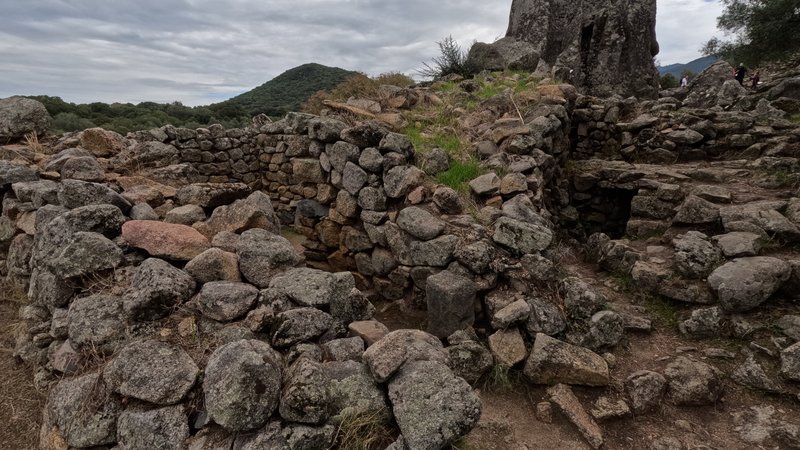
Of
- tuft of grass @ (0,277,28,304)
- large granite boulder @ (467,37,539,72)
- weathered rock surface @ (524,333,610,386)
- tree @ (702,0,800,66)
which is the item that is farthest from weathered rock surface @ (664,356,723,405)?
tree @ (702,0,800,66)

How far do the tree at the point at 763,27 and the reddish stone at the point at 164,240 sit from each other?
23401 millimetres

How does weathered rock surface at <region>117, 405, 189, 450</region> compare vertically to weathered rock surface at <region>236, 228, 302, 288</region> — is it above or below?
below

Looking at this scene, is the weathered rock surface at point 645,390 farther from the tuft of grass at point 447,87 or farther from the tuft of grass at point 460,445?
the tuft of grass at point 447,87

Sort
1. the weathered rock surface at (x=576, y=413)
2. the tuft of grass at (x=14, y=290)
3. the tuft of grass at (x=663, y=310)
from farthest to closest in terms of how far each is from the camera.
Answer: the tuft of grass at (x=14, y=290) < the tuft of grass at (x=663, y=310) < the weathered rock surface at (x=576, y=413)

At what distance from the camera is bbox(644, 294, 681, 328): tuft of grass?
3588 millimetres

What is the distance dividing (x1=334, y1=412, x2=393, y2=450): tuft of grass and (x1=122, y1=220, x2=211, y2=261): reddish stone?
1601 mm

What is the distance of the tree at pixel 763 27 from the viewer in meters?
17.0

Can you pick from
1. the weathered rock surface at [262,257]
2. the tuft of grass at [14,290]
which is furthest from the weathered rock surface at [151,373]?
the tuft of grass at [14,290]

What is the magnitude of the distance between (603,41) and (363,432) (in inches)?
443

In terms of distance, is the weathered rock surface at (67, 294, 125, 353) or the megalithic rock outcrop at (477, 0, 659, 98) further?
the megalithic rock outcrop at (477, 0, 659, 98)

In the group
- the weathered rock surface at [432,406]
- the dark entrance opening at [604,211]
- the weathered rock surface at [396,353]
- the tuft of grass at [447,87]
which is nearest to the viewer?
the weathered rock surface at [432,406]

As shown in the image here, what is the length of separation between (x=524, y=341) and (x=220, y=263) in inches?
88.8

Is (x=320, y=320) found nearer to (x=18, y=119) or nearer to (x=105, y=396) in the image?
(x=105, y=396)

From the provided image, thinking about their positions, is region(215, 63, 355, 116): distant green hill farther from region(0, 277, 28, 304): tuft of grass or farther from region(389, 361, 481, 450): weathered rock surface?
region(389, 361, 481, 450): weathered rock surface
